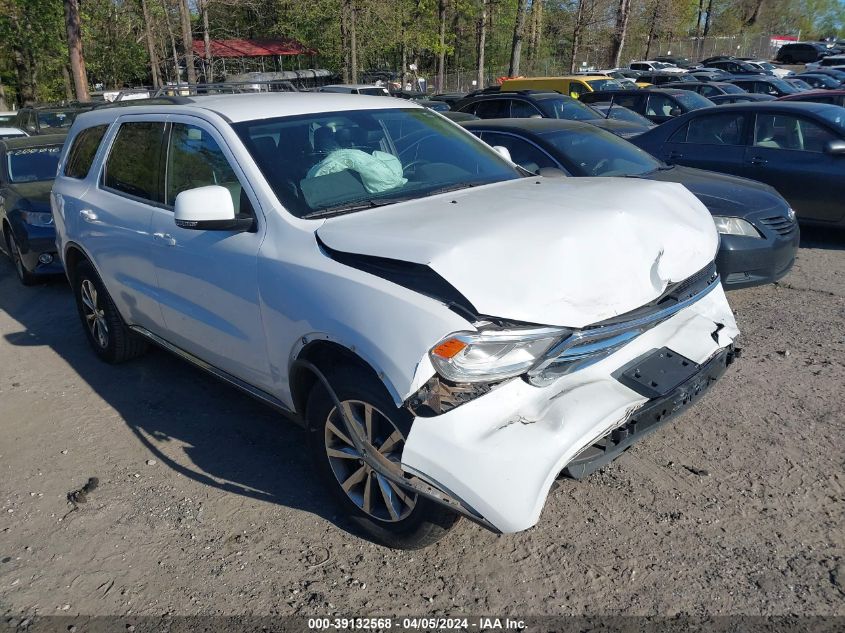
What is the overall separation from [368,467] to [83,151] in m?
3.70

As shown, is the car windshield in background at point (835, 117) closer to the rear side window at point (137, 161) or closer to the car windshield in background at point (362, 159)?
the car windshield in background at point (362, 159)

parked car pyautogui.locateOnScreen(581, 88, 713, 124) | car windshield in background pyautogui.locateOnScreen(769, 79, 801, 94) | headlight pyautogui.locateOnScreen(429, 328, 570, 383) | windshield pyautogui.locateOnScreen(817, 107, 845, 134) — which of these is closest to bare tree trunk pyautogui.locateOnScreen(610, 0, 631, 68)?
car windshield in background pyautogui.locateOnScreen(769, 79, 801, 94)

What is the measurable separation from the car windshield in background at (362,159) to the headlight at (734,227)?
2374mm

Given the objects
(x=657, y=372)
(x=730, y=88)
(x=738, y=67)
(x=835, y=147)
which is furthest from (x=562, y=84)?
(x=738, y=67)

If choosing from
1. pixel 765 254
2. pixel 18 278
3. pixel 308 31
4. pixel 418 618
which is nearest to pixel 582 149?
pixel 765 254

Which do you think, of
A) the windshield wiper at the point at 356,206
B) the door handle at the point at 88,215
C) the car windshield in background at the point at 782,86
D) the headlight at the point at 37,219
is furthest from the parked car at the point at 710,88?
the windshield wiper at the point at 356,206

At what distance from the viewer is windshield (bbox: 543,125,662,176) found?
654 cm

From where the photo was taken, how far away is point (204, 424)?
4.45 m

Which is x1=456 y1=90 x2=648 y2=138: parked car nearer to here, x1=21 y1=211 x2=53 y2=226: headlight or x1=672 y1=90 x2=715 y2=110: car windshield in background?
x1=672 y1=90 x2=715 y2=110: car windshield in background

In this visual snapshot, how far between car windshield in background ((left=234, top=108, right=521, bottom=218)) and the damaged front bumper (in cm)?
131

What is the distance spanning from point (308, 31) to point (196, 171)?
41.3m

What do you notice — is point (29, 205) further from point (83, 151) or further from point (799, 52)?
point (799, 52)

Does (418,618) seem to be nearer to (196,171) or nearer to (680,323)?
(680,323)

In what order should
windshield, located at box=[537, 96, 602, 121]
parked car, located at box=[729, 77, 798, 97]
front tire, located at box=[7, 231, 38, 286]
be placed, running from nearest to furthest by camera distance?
front tire, located at box=[7, 231, 38, 286]
windshield, located at box=[537, 96, 602, 121]
parked car, located at box=[729, 77, 798, 97]
